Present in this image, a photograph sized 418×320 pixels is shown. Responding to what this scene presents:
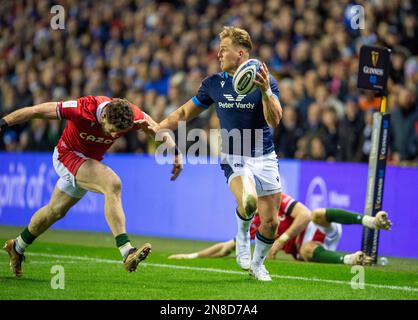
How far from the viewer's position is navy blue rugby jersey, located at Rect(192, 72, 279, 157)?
33.2 feet

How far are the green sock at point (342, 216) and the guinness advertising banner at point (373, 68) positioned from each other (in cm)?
177

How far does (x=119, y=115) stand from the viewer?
9555 millimetres

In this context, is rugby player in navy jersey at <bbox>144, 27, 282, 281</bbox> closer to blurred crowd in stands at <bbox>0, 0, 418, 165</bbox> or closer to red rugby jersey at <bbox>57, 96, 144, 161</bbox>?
red rugby jersey at <bbox>57, 96, 144, 161</bbox>

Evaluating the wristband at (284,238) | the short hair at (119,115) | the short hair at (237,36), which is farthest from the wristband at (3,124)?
the wristband at (284,238)

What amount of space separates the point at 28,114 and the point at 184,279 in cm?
259

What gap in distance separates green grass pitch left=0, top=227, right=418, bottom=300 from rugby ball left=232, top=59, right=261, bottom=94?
6.96ft

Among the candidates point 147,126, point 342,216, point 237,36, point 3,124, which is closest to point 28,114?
point 3,124

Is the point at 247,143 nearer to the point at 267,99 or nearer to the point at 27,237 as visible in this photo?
the point at 267,99

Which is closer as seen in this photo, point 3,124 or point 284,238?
point 3,124

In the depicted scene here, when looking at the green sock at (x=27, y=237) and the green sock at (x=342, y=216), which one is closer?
the green sock at (x=27, y=237)

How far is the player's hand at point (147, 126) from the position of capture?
10008 mm

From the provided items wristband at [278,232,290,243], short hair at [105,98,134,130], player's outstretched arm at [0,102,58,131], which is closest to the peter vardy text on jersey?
short hair at [105,98,134,130]
